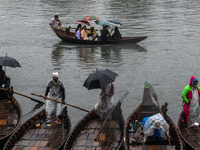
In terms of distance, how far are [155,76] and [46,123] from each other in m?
8.14

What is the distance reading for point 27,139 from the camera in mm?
9664

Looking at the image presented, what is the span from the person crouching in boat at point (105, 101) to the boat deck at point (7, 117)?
268 centimetres

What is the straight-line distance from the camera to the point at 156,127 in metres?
8.66

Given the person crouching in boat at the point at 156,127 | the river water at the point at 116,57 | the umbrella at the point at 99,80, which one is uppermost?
the umbrella at the point at 99,80

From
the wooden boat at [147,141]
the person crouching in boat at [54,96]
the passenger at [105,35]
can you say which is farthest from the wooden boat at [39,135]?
the passenger at [105,35]

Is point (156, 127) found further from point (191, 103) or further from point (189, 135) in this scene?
point (191, 103)

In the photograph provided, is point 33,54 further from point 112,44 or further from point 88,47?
point 112,44

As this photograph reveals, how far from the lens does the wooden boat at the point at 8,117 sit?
9.91m

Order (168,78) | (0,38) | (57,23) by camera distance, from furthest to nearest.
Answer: (0,38)
(57,23)
(168,78)

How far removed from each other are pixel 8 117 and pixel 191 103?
5.84m

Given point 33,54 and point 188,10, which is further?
point 188,10

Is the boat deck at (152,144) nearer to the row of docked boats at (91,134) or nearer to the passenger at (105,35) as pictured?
the row of docked boats at (91,134)

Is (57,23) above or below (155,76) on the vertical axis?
above

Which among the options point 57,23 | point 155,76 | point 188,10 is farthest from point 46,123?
point 188,10
